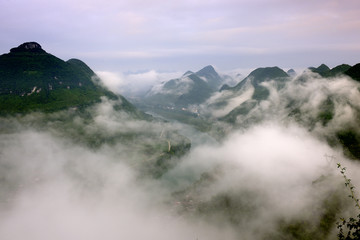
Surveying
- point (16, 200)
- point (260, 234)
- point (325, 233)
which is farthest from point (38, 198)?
point (325, 233)

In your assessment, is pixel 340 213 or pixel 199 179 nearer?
pixel 340 213

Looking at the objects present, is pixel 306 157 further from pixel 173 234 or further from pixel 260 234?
pixel 173 234

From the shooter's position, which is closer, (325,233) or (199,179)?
(325,233)

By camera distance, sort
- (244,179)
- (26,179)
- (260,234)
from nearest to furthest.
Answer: (260,234)
(26,179)
(244,179)

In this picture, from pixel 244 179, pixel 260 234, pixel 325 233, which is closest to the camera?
pixel 325 233

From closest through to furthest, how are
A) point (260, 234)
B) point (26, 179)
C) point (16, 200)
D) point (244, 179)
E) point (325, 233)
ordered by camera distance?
point (325, 233) < point (260, 234) < point (16, 200) < point (26, 179) < point (244, 179)

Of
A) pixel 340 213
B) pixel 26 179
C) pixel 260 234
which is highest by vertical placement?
pixel 26 179

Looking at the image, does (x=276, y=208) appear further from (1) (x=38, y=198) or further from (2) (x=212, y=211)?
(1) (x=38, y=198)

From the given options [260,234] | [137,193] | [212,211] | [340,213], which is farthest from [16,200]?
[340,213]

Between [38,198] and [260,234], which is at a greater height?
[38,198]
